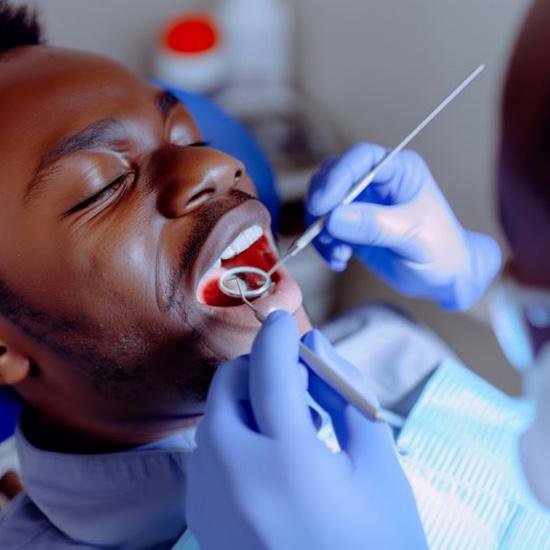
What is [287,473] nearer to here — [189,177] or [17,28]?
[189,177]

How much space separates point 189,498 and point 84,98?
0.48m

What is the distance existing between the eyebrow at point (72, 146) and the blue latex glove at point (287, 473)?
308mm

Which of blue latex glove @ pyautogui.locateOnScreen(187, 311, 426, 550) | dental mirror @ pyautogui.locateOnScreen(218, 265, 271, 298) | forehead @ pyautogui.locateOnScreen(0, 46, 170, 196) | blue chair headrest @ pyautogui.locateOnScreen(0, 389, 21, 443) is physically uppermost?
forehead @ pyautogui.locateOnScreen(0, 46, 170, 196)

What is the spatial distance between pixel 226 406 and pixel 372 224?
1.14 feet

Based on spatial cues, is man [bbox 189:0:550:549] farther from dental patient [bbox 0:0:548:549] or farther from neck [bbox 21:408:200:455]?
neck [bbox 21:408:200:455]

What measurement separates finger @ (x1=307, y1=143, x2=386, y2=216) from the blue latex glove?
0.26 metres

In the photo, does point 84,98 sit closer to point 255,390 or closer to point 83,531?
point 255,390

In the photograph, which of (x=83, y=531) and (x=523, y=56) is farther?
(x=83, y=531)

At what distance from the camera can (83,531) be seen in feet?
3.48

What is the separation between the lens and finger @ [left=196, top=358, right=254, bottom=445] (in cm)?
83

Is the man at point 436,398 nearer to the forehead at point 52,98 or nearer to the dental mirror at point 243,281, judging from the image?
the dental mirror at point 243,281

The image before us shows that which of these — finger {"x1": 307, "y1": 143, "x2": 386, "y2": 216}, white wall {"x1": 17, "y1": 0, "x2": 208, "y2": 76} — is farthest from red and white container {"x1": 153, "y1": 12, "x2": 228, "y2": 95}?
finger {"x1": 307, "y1": 143, "x2": 386, "y2": 216}

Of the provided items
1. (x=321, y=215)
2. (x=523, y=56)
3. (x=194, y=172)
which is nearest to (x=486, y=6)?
(x=321, y=215)

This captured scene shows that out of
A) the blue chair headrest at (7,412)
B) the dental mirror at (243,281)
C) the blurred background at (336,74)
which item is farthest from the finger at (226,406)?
the blurred background at (336,74)
